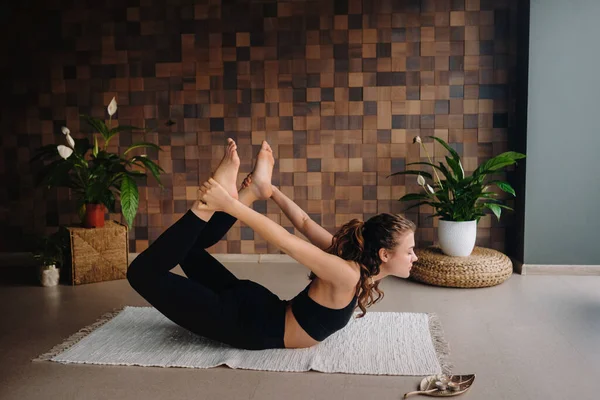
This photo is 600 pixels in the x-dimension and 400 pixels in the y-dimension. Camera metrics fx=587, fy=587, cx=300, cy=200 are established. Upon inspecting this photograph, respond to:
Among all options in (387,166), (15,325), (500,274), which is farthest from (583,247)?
(15,325)

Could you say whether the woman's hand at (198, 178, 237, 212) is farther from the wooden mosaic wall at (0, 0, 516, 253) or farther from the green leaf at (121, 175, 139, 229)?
the wooden mosaic wall at (0, 0, 516, 253)

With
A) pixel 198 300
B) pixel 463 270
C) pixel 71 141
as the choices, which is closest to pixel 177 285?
pixel 198 300

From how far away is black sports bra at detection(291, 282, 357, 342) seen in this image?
2.30m

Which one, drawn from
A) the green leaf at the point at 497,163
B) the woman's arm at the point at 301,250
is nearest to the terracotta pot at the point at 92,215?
the woman's arm at the point at 301,250

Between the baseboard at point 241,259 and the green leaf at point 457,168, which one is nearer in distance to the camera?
the green leaf at point 457,168

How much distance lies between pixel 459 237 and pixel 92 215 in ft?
7.56

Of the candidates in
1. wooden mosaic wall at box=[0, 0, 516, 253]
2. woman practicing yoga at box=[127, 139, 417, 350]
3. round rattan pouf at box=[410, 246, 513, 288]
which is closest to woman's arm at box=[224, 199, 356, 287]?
woman practicing yoga at box=[127, 139, 417, 350]

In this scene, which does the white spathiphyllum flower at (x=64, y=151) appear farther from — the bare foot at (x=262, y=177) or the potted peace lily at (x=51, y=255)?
the bare foot at (x=262, y=177)

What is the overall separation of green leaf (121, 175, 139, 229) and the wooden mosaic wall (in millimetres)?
676

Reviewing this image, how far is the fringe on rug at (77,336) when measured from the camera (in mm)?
2420

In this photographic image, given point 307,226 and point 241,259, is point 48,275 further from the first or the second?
point 307,226

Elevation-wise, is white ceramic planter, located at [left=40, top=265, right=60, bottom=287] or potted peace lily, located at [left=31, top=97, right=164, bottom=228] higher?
potted peace lily, located at [left=31, top=97, right=164, bottom=228]

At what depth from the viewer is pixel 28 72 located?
4.26 metres

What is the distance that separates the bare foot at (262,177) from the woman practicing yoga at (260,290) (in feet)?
0.72
